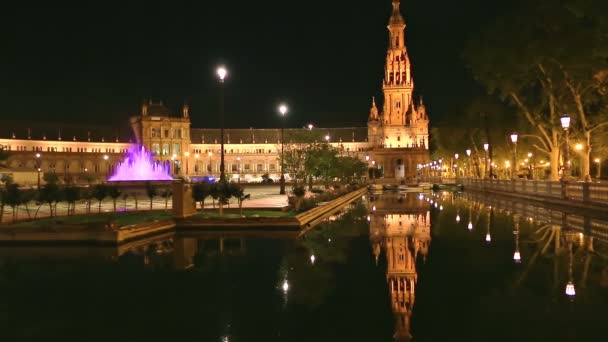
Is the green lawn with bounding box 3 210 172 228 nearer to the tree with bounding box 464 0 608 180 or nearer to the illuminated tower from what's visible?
the tree with bounding box 464 0 608 180

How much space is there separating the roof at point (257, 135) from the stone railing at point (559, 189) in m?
123

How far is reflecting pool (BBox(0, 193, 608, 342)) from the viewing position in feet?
29.5

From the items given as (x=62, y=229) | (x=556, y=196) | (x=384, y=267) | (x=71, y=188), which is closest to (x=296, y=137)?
(x=556, y=196)

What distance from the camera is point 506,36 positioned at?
46.2m

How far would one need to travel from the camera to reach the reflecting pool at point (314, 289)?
9.00 metres

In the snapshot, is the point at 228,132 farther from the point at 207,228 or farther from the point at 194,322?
the point at 194,322

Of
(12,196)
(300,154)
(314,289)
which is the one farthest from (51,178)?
(314,289)

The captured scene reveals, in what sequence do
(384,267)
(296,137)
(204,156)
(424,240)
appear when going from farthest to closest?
(204,156) → (296,137) → (424,240) → (384,267)

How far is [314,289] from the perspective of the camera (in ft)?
39.1

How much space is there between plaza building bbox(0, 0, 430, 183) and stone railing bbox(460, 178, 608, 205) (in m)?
90.0

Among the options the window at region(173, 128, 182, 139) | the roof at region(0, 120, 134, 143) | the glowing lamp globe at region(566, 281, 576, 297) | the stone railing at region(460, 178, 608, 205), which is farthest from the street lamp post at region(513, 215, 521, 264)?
the window at region(173, 128, 182, 139)

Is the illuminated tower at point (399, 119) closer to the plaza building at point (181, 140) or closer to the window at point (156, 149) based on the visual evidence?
the plaza building at point (181, 140)

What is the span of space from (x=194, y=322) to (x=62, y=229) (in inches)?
501

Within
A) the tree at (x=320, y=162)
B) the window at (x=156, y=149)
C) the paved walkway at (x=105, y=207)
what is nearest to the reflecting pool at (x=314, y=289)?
the paved walkway at (x=105, y=207)
